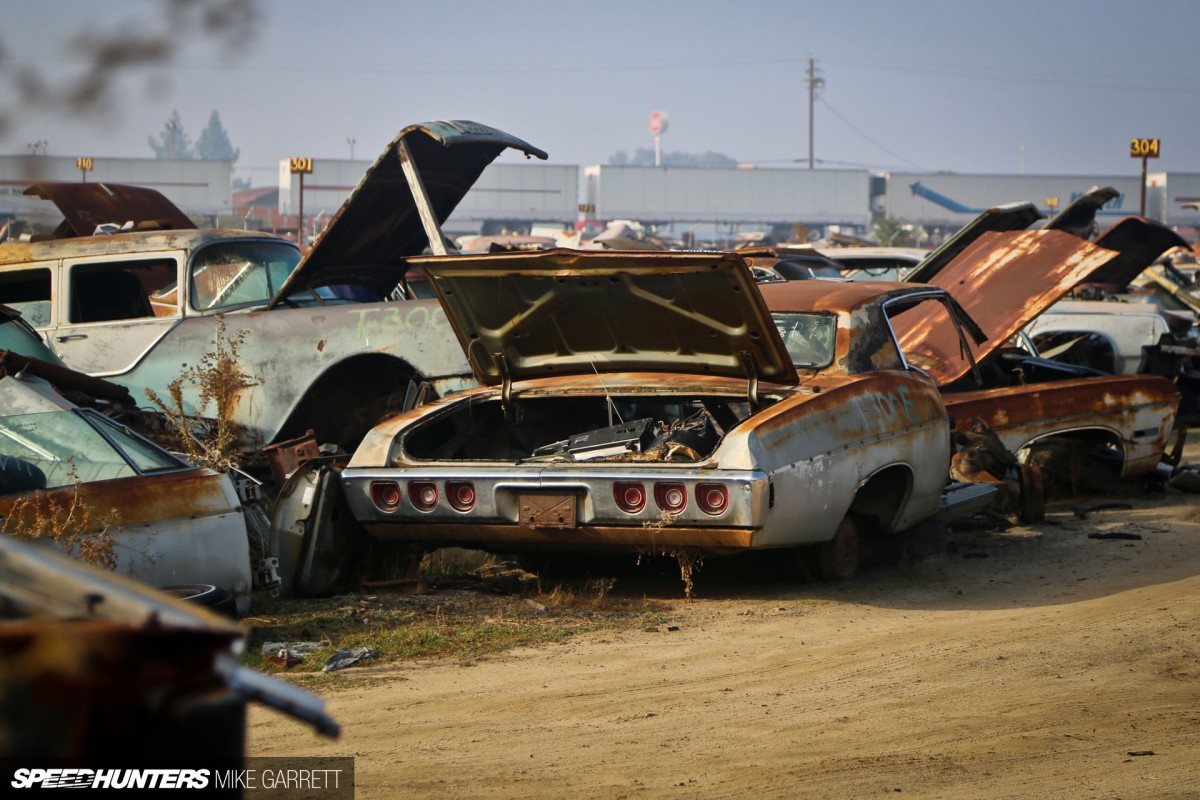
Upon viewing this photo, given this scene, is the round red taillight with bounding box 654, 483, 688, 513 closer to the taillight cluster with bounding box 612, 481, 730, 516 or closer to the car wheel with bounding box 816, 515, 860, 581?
the taillight cluster with bounding box 612, 481, 730, 516

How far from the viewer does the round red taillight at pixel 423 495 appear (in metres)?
6.19

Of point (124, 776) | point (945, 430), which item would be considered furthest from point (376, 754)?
point (945, 430)

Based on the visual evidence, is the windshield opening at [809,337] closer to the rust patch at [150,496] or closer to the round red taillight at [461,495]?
the round red taillight at [461,495]

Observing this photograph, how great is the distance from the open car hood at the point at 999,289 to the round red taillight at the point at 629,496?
11.3 ft

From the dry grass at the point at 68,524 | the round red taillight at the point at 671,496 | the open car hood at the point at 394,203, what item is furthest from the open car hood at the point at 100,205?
the round red taillight at the point at 671,496

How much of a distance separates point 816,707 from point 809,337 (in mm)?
2955

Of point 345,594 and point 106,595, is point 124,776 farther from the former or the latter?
point 345,594

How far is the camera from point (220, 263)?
904cm

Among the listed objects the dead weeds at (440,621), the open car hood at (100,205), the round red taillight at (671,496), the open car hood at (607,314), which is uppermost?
the open car hood at (100,205)

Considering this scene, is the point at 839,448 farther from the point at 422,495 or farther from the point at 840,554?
the point at 422,495

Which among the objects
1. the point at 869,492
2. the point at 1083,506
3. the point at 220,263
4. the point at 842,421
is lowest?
the point at 1083,506

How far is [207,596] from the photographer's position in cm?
522

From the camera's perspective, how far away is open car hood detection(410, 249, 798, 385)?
20.4 feet

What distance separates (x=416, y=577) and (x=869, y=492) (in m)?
2.35
